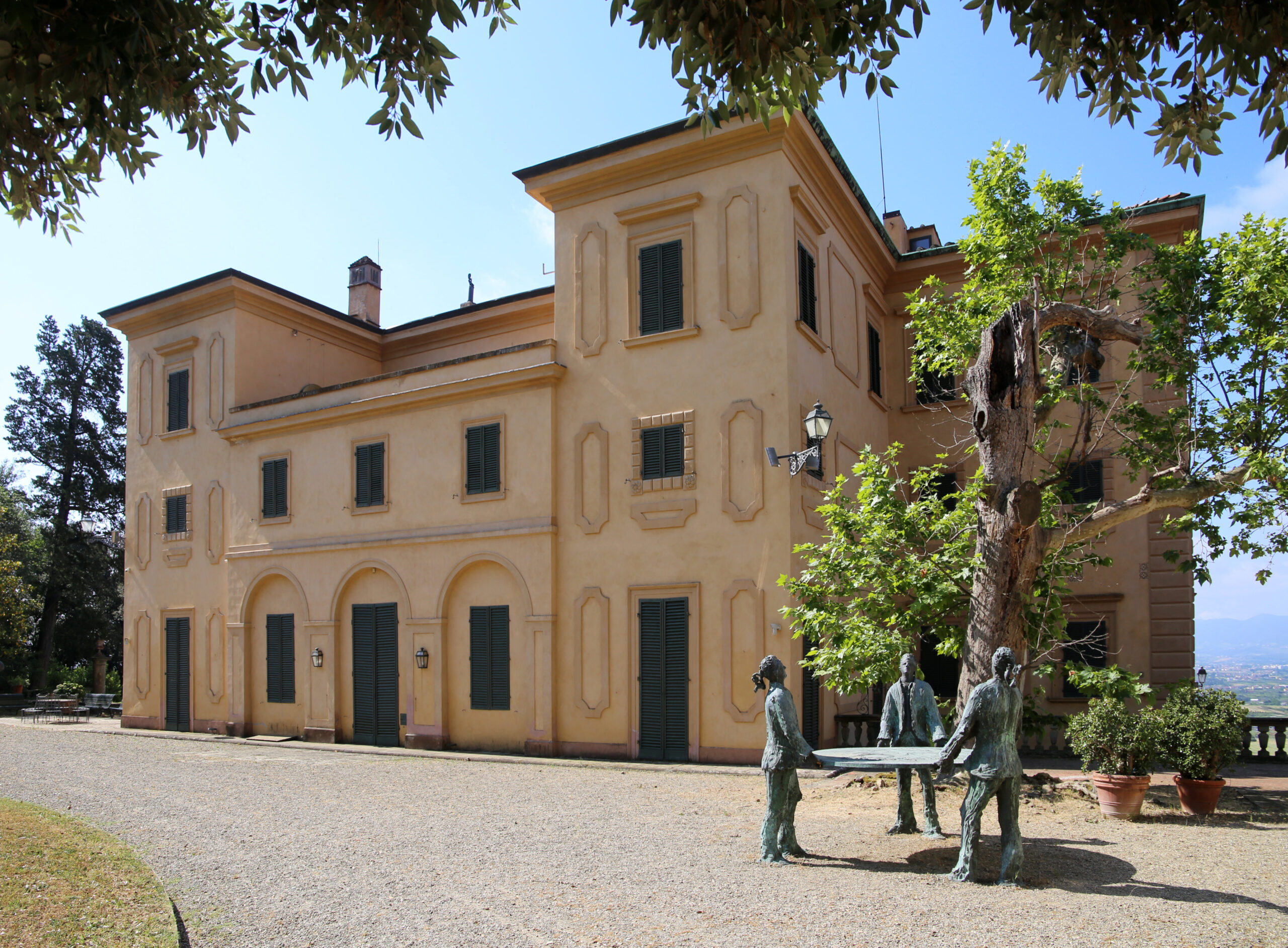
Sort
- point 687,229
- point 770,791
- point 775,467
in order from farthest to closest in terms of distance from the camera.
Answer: point 687,229 < point 775,467 < point 770,791

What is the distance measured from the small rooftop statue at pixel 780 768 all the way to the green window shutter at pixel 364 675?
13095 millimetres

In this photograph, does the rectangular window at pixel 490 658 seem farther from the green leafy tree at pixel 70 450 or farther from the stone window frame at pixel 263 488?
the green leafy tree at pixel 70 450

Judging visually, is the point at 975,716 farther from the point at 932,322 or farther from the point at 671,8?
the point at 932,322

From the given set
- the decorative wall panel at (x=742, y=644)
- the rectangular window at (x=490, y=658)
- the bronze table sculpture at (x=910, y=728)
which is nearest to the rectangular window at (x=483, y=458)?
the rectangular window at (x=490, y=658)

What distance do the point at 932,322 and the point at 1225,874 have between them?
8.25 meters

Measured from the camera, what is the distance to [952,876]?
26.4 ft

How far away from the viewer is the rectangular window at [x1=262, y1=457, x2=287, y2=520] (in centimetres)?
2217

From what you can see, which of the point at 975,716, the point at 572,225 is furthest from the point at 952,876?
the point at 572,225

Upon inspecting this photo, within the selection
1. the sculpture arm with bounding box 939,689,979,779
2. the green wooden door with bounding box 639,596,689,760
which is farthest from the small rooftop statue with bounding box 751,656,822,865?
the green wooden door with bounding box 639,596,689,760

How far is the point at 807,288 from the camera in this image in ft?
57.8

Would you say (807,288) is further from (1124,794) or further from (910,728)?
(1124,794)

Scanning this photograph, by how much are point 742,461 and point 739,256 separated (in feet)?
11.8

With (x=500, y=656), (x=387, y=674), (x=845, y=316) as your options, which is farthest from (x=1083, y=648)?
(x=387, y=674)

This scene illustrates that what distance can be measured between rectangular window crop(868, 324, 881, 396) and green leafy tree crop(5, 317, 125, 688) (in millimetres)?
30001
